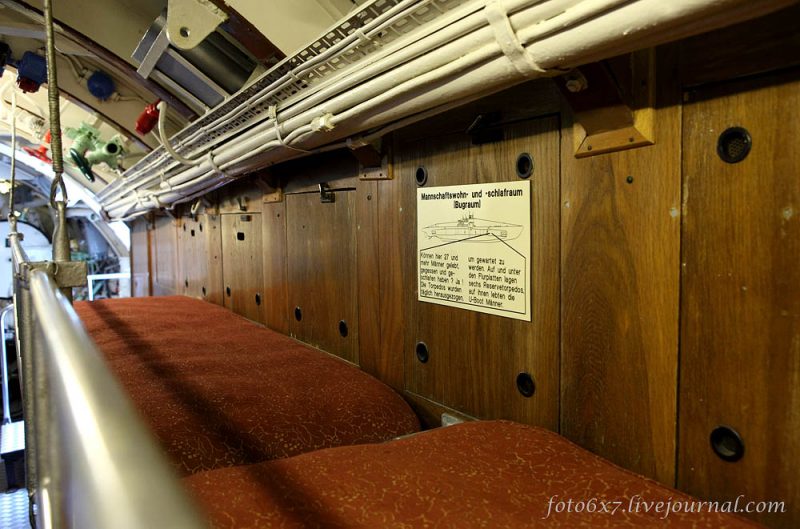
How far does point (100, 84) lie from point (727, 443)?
4.05 meters

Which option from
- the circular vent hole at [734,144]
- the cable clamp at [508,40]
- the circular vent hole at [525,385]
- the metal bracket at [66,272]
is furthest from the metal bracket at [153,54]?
the circular vent hole at [734,144]

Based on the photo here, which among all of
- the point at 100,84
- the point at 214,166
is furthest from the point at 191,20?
the point at 100,84

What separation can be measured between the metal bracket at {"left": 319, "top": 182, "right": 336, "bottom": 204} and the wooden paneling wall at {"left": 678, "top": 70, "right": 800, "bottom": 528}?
148 centimetres

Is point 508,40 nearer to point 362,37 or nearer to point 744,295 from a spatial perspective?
point 362,37

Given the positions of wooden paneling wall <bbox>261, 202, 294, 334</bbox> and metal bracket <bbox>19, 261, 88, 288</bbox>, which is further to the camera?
wooden paneling wall <bbox>261, 202, 294, 334</bbox>

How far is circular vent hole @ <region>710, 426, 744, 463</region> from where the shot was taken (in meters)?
0.91

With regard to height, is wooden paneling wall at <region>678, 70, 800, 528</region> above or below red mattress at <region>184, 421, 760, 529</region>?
above

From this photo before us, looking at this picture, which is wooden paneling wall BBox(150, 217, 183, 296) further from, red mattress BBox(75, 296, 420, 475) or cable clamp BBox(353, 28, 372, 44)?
cable clamp BBox(353, 28, 372, 44)

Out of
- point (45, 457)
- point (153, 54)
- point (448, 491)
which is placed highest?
point (153, 54)

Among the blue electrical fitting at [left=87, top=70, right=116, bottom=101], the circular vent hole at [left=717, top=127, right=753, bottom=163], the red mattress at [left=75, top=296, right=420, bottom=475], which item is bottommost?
the red mattress at [left=75, top=296, right=420, bottom=475]

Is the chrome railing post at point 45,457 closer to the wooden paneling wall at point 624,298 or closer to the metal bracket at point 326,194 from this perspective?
the wooden paneling wall at point 624,298

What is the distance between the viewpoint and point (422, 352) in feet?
5.55

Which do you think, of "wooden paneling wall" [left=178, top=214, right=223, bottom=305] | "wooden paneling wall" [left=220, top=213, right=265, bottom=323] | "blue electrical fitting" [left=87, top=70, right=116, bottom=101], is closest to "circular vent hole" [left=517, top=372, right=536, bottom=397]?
"wooden paneling wall" [left=220, top=213, right=265, bottom=323]

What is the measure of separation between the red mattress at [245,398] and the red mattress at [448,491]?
10.9 inches
